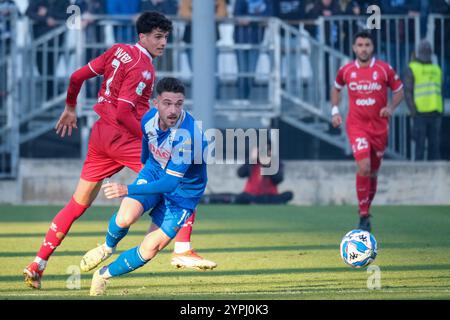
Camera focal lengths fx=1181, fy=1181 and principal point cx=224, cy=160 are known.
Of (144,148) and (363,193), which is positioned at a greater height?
(144,148)

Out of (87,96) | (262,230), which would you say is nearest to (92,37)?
(87,96)

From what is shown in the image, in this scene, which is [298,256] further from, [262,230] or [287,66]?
[287,66]

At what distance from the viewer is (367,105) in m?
15.0

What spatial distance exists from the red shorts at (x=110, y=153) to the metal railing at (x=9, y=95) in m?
11.0

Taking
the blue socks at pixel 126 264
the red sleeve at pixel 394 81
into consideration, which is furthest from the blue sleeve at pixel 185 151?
the red sleeve at pixel 394 81

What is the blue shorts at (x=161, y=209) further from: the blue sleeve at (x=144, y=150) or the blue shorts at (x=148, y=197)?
the blue sleeve at (x=144, y=150)

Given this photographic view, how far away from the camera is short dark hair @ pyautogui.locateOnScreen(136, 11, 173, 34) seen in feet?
33.2

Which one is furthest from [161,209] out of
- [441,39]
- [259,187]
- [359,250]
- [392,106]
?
[441,39]

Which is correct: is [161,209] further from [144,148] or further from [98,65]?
[98,65]

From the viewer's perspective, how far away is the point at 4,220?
1647 cm

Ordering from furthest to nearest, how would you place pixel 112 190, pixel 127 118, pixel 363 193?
pixel 363 193 → pixel 127 118 → pixel 112 190

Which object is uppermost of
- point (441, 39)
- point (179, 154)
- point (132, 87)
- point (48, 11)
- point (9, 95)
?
point (48, 11)

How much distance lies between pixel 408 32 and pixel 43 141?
6.94 m

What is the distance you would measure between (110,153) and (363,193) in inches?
210
